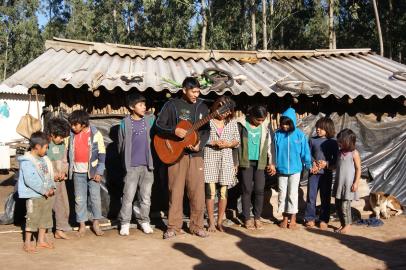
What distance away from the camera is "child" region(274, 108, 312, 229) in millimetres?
6676

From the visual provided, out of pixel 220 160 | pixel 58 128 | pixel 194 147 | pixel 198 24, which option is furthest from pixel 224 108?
pixel 198 24

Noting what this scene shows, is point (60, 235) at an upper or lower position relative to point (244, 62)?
lower

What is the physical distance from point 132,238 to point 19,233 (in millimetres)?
1552

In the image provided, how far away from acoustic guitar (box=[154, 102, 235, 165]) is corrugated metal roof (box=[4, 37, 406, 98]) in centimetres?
80

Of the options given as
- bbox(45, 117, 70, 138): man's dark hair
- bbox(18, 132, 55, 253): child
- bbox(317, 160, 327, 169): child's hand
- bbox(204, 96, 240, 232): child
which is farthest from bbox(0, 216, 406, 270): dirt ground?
bbox(45, 117, 70, 138): man's dark hair

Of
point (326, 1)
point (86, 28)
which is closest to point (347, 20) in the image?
point (326, 1)

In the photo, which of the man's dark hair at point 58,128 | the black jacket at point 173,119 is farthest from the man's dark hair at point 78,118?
the black jacket at point 173,119

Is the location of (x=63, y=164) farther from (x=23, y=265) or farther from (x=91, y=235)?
(x=23, y=265)

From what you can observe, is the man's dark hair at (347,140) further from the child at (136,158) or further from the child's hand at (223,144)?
the child at (136,158)

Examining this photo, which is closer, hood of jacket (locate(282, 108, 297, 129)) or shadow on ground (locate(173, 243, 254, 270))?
shadow on ground (locate(173, 243, 254, 270))

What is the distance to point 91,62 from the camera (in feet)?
26.4

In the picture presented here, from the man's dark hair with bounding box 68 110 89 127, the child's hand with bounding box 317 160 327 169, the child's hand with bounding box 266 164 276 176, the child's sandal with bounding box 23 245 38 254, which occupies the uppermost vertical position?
the man's dark hair with bounding box 68 110 89 127

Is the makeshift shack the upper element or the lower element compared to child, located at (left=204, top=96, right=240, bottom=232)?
upper

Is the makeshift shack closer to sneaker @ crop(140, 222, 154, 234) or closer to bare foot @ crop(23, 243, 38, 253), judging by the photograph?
sneaker @ crop(140, 222, 154, 234)
